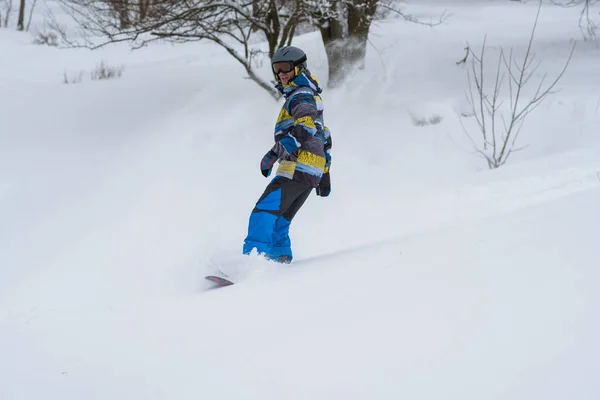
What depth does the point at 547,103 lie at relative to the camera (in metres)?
5.72

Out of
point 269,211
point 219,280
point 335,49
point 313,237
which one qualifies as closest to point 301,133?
point 269,211

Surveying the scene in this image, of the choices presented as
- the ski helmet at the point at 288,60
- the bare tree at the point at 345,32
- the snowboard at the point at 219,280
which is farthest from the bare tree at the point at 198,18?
the snowboard at the point at 219,280

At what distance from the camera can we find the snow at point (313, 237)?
71.7 inches

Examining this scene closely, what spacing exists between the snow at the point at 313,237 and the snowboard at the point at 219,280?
135 millimetres

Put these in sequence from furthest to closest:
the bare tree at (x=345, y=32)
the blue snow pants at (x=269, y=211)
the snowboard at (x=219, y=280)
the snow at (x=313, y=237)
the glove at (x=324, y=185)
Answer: the bare tree at (x=345, y=32), the glove at (x=324, y=185), the blue snow pants at (x=269, y=211), the snowboard at (x=219, y=280), the snow at (x=313, y=237)

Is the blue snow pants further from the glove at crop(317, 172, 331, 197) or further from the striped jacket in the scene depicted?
the glove at crop(317, 172, 331, 197)

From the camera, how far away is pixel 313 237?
452 cm

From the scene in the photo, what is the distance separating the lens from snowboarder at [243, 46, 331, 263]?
3.04m

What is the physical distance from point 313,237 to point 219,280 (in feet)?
5.22

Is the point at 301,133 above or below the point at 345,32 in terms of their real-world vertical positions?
above

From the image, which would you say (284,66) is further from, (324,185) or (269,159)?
(324,185)

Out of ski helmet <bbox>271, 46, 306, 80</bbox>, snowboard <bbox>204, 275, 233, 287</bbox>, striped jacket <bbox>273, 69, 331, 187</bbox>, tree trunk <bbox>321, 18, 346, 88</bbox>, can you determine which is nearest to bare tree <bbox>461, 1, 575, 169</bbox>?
tree trunk <bbox>321, 18, 346, 88</bbox>

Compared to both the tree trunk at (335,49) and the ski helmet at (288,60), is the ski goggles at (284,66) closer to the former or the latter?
the ski helmet at (288,60)

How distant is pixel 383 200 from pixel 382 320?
2.89 meters
